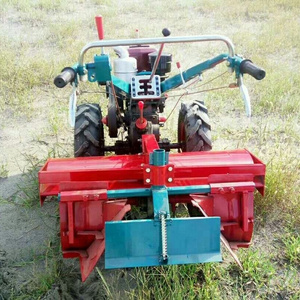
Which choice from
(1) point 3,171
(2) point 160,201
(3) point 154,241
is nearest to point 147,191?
(2) point 160,201

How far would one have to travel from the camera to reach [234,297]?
2.54m

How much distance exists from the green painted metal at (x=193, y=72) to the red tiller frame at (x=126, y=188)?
0.67 m

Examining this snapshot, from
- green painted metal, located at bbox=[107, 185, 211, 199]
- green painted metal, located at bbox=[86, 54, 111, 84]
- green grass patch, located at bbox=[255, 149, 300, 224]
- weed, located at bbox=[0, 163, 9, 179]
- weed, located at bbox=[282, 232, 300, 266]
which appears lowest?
weed, located at bbox=[282, 232, 300, 266]

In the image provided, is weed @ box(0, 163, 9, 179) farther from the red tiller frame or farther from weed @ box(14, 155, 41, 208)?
the red tiller frame

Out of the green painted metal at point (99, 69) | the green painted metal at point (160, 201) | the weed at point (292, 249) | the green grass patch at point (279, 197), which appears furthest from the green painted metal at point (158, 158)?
the green grass patch at point (279, 197)

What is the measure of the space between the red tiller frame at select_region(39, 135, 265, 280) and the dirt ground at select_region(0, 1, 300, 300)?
29 cm

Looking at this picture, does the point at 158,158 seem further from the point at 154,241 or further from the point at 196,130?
the point at 196,130

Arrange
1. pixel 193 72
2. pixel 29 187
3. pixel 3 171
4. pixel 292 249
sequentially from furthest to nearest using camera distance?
pixel 3 171, pixel 29 187, pixel 193 72, pixel 292 249

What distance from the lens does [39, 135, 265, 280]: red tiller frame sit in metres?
2.47

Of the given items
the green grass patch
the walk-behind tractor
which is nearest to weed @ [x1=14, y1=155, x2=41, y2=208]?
the walk-behind tractor

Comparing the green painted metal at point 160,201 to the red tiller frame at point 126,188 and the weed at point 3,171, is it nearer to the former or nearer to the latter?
the red tiller frame at point 126,188

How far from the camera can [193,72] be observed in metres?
3.08

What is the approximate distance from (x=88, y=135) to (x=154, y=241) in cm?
147

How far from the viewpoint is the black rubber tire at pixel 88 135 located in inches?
135
